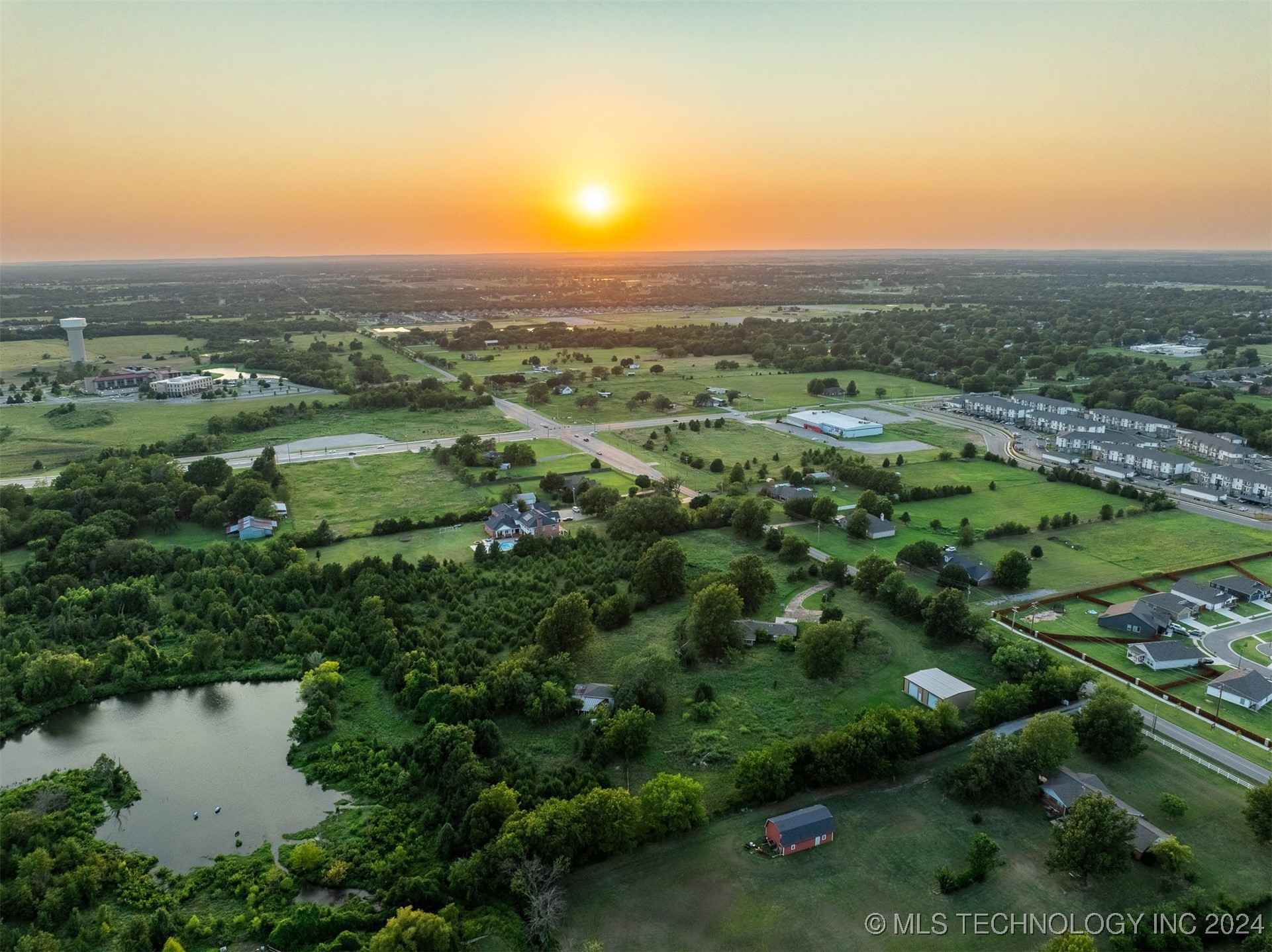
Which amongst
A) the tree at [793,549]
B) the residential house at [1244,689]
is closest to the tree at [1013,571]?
the tree at [793,549]

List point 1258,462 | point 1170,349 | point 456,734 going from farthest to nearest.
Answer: point 1170,349 → point 1258,462 → point 456,734

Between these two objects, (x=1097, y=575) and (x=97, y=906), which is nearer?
(x=97, y=906)

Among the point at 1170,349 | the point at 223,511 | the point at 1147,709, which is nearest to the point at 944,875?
the point at 1147,709

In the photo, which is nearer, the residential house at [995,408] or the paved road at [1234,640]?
the paved road at [1234,640]

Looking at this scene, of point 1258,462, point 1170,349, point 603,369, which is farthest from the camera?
point 1170,349

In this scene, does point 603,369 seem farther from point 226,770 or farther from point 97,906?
point 97,906

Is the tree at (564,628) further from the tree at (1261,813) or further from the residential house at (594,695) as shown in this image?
the tree at (1261,813)

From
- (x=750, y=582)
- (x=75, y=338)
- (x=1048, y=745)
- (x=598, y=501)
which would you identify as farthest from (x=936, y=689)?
(x=75, y=338)
